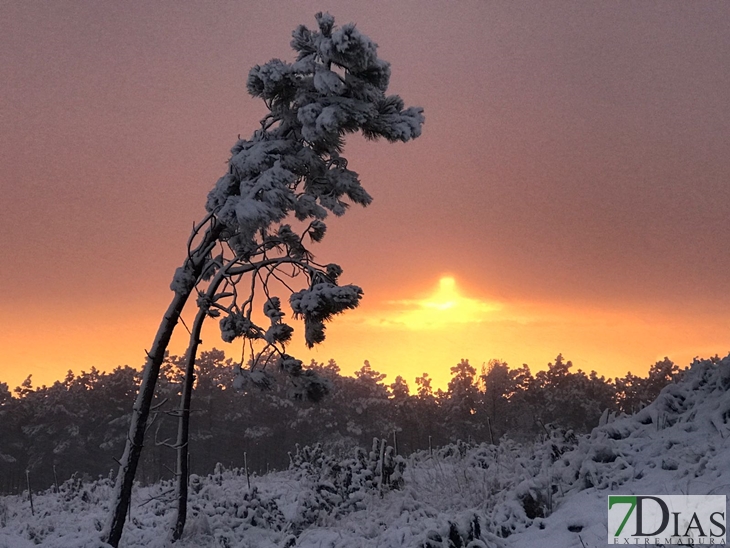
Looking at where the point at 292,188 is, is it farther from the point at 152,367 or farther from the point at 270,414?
the point at 270,414

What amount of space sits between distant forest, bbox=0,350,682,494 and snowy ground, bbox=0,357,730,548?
120ft

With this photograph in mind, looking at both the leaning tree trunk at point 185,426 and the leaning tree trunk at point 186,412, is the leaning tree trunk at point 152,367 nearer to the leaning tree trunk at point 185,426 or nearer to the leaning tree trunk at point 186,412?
the leaning tree trunk at point 186,412

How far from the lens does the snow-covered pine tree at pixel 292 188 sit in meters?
11.5

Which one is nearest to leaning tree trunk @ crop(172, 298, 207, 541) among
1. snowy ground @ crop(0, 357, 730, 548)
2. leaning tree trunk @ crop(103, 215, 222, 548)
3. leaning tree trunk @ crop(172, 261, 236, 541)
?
leaning tree trunk @ crop(172, 261, 236, 541)

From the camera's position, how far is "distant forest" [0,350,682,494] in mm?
58875

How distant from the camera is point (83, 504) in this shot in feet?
64.6

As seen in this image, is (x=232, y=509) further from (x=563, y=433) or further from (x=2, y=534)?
(x=563, y=433)

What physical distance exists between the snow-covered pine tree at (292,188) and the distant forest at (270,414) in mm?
38567

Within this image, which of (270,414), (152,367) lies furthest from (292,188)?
(270,414)

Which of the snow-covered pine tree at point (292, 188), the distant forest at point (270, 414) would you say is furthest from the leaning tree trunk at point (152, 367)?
the distant forest at point (270, 414)

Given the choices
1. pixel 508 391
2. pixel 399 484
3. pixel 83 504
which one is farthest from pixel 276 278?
pixel 508 391

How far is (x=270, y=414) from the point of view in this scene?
218 ft

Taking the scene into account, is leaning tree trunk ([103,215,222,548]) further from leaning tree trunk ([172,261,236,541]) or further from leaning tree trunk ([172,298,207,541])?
leaning tree trunk ([172,298,207,541])

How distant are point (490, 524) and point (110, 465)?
6066cm
